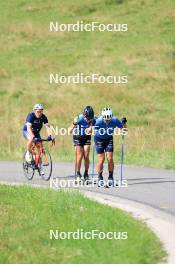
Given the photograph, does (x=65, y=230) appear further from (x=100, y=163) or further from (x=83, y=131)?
(x=83, y=131)

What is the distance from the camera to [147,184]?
16.9 m

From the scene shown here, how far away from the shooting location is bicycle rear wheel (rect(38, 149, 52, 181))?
17.8m

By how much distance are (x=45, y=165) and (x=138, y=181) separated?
84.9 inches

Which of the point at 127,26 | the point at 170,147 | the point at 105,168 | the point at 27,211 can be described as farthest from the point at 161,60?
the point at 27,211

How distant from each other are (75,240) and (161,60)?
34.4 meters

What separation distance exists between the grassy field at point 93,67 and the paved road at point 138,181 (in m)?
2.03

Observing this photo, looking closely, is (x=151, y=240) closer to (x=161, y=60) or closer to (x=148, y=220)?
(x=148, y=220)

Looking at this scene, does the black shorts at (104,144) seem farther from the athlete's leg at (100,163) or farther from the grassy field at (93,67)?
the grassy field at (93,67)

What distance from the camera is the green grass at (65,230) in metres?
9.75

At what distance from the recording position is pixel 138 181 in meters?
17.5

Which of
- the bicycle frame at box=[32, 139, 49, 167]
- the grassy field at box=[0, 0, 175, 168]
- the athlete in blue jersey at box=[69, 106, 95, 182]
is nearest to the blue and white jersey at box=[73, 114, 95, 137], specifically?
the athlete in blue jersey at box=[69, 106, 95, 182]

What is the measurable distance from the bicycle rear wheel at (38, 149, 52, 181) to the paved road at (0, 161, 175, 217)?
17 cm

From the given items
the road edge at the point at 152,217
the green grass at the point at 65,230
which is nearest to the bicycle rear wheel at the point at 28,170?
the road edge at the point at 152,217

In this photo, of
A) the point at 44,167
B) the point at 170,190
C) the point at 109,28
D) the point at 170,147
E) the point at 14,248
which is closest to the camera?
the point at 14,248
